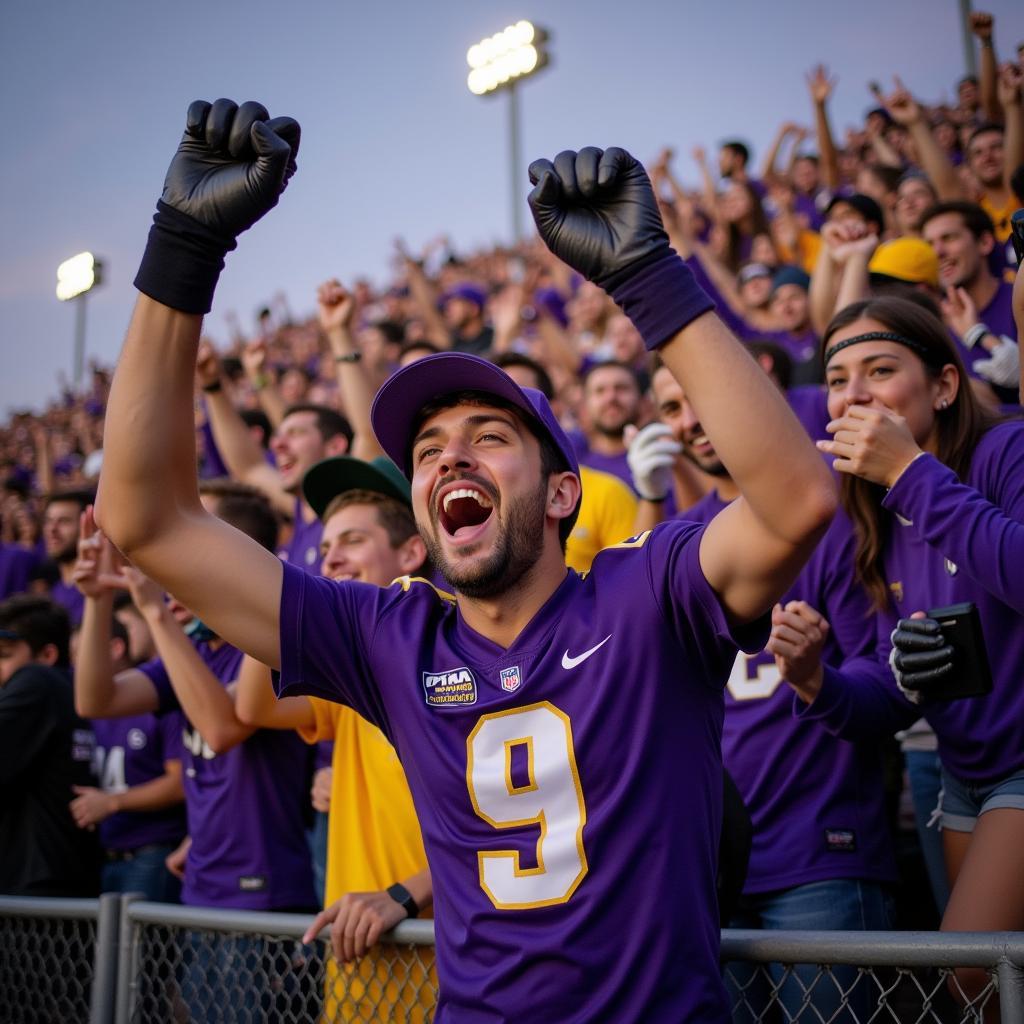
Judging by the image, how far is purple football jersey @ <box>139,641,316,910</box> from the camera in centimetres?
371

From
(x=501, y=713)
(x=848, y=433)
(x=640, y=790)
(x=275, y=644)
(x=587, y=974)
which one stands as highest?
(x=848, y=433)

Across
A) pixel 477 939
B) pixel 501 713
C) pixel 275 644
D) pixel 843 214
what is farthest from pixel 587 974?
pixel 843 214

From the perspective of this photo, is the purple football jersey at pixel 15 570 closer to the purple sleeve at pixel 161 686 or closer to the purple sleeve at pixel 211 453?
the purple sleeve at pixel 211 453

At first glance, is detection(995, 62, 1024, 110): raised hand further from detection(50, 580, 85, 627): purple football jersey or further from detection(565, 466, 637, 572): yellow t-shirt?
detection(50, 580, 85, 627): purple football jersey

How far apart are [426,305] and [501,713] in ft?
23.5

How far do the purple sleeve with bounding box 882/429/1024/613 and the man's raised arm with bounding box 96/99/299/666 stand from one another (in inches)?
62.5

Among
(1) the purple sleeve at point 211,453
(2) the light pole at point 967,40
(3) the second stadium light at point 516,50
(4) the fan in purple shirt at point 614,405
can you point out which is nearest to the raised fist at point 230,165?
(4) the fan in purple shirt at point 614,405

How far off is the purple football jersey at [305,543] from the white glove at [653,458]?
1.73 meters

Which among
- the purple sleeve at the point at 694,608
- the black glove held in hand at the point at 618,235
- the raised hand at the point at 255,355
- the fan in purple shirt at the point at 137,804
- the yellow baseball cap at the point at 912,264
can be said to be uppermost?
the raised hand at the point at 255,355

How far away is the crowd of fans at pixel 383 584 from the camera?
3117 mm

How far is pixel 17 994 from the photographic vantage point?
3211 millimetres

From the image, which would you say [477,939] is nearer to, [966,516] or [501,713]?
[501,713]

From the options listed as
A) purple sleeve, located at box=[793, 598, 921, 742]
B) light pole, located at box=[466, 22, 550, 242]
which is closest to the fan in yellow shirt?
purple sleeve, located at box=[793, 598, 921, 742]

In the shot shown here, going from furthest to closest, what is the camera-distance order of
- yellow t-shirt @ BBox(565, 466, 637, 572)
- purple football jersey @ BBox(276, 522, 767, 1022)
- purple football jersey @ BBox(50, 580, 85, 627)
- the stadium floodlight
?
purple football jersey @ BBox(50, 580, 85, 627) → yellow t-shirt @ BBox(565, 466, 637, 572) → the stadium floodlight → purple football jersey @ BBox(276, 522, 767, 1022)
